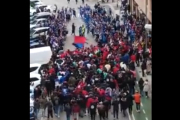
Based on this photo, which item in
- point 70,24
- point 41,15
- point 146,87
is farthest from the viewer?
point 70,24

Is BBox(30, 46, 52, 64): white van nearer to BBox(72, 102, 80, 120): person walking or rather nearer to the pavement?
BBox(72, 102, 80, 120): person walking

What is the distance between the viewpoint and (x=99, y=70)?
8.28 metres

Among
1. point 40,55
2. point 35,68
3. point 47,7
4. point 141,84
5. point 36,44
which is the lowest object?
point 141,84

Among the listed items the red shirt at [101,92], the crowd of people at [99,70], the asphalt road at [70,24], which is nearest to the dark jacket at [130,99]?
the crowd of people at [99,70]

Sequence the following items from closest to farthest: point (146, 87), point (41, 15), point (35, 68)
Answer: point (35, 68) → point (41, 15) → point (146, 87)

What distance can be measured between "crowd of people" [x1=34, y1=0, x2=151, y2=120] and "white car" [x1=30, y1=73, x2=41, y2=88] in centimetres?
8

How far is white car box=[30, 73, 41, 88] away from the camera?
312 inches

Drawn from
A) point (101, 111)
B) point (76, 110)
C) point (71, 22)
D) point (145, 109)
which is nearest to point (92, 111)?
point (101, 111)

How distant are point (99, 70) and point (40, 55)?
3.58 ft

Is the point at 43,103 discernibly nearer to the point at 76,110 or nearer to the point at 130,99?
the point at 76,110

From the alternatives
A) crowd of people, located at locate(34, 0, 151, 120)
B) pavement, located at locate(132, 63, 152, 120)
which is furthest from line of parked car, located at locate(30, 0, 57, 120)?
pavement, located at locate(132, 63, 152, 120)

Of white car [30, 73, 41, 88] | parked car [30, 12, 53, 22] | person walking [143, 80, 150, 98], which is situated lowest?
person walking [143, 80, 150, 98]
